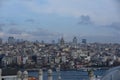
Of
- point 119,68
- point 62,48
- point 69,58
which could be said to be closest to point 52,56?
point 69,58

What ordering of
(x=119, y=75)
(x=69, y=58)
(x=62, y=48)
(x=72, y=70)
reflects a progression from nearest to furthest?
1. (x=119, y=75)
2. (x=72, y=70)
3. (x=69, y=58)
4. (x=62, y=48)

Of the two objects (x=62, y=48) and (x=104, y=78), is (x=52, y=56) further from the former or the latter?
(x=104, y=78)

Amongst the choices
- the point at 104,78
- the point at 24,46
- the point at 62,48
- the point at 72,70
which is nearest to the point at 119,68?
the point at 104,78

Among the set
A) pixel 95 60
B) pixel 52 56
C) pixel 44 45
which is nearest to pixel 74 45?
pixel 44 45

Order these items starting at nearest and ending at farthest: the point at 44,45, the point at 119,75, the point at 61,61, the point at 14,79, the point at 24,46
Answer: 1. the point at 119,75
2. the point at 14,79
3. the point at 61,61
4. the point at 24,46
5. the point at 44,45

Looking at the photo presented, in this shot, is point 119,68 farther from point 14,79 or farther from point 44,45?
point 44,45

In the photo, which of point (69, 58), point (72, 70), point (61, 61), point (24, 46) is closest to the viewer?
point (72, 70)

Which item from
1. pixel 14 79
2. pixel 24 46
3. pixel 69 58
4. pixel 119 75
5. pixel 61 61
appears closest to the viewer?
pixel 119 75

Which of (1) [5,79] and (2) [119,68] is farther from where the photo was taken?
(1) [5,79]

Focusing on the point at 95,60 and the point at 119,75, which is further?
the point at 95,60
